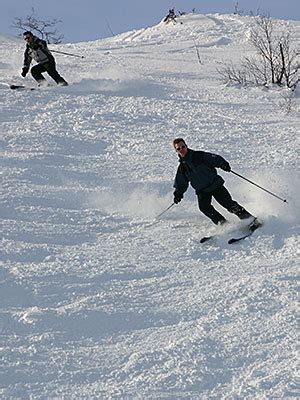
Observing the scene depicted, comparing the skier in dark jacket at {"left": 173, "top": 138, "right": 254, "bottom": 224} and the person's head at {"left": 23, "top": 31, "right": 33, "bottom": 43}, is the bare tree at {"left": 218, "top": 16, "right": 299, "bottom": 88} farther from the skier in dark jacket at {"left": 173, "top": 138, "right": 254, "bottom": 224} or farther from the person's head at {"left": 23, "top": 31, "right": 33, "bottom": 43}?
the skier in dark jacket at {"left": 173, "top": 138, "right": 254, "bottom": 224}

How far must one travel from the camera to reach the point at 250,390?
174 inches

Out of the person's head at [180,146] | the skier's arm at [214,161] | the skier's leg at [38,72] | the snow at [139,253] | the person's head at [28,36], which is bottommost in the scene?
the snow at [139,253]

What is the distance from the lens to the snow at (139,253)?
4.79 metres

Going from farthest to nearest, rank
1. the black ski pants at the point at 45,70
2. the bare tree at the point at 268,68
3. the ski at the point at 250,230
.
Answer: the bare tree at the point at 268,68 < the black ski pants at the point at 45,70 < the ski at the point at 250,230

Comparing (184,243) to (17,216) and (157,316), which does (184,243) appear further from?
(17,216)

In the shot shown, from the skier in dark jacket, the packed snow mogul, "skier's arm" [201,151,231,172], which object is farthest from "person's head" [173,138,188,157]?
the packed snow mogul

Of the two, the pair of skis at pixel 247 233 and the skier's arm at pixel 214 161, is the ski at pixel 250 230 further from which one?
the skier's arm at pixel 214 161

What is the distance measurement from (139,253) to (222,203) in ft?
4.21

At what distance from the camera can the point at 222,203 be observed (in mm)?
7328

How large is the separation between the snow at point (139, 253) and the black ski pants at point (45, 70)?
320 mm

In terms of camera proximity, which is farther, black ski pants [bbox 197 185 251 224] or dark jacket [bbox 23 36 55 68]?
dark jacket [bbox 23 36 55 68]

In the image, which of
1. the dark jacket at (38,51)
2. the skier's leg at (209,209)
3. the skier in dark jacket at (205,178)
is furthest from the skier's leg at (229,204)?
the dark jacket at (38,51)

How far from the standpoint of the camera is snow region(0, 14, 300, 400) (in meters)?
4.79

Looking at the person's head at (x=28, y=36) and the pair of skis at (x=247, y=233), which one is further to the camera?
the person's head at (x=28, y=36)
